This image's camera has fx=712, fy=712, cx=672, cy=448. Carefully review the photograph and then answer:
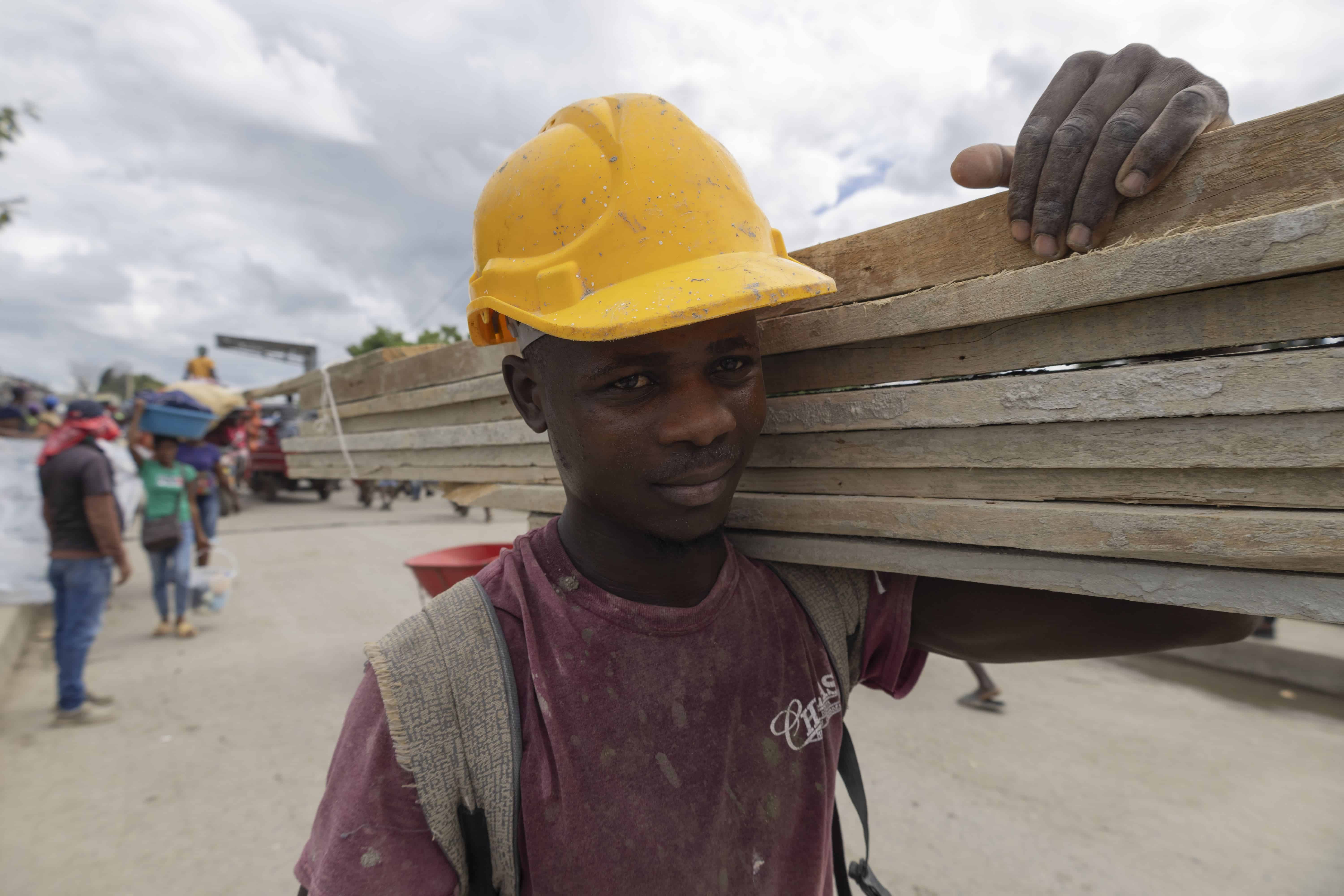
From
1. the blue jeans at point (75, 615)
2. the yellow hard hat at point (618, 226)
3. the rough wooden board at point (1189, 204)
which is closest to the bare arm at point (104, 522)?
the blue jeans at point (75, 615)

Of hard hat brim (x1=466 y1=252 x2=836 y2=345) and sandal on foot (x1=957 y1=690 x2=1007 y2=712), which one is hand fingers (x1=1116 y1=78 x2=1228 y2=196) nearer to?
hard hat brim (x1=466 y1=252 x2=836 y2=345)

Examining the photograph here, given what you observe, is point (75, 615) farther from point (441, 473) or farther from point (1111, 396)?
point (1111, 396)

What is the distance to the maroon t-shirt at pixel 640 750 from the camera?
104 cm

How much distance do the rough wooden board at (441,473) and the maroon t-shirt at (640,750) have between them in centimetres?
50

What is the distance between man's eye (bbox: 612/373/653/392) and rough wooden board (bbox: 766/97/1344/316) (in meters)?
0.41

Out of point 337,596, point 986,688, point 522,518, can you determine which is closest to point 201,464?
point 337,596

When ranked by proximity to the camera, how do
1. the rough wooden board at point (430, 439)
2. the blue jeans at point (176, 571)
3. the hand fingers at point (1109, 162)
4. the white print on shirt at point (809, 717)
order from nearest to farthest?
1. the hand fingers at point (1109, 162)
2. the white print on shirt at point (809, 717)
3. the rough wooden board at point (430, 439)
4. the blue jeans at point (176, 571)

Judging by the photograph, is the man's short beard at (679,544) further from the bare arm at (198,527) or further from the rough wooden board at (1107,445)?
the bare arm at (198,527)

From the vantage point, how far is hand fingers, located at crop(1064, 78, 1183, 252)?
0.89m

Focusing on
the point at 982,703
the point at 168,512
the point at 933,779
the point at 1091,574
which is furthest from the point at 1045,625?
the point at 168,512

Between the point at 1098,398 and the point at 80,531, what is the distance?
19.5 feet

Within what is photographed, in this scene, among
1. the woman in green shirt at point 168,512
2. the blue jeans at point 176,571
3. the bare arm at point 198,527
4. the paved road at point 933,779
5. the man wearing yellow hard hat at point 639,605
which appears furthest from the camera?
the bare arm at point 198,527

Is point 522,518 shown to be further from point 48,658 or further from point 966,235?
point 966,235

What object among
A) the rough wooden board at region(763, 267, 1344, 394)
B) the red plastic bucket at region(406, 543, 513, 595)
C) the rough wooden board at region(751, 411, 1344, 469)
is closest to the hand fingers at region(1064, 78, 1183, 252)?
the rough wooden board at region(763, 267, 1344, 394)
